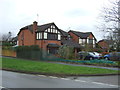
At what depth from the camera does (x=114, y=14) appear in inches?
643

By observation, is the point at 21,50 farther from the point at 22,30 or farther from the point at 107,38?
the point at 107,38

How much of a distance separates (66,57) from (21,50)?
939cm

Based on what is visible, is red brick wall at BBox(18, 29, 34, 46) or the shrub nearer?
the shrub

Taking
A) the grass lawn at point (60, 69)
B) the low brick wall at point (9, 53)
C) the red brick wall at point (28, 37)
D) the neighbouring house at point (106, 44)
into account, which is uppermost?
the red brick wall at point (28, 37)

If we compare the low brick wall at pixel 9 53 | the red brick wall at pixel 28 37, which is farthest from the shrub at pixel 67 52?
the red brick wall at pixel 28 37

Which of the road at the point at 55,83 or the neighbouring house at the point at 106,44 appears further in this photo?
the neighbouring house at the point at 106,44

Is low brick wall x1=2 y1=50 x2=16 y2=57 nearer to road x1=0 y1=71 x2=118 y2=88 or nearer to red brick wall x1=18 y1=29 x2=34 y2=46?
red brick wall x1=18 y1=29 x2=34 y2=46

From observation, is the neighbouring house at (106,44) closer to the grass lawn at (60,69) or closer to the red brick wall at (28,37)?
the grass lawn at (60,69)

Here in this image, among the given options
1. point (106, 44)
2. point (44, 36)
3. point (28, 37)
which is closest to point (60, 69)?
point (106, 44)

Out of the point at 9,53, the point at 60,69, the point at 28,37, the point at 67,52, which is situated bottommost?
the point at 60,69

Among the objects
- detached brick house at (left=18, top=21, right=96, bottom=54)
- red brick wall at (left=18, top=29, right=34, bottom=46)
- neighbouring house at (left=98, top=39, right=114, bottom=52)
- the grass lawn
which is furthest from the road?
red brick wall at (left=18, top=29, right=34, bottom=46)

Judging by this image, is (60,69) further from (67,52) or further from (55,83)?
(67,52)

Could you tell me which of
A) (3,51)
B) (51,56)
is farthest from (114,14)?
(3,51)

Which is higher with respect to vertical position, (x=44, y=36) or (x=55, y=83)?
(x=44, y=36)
